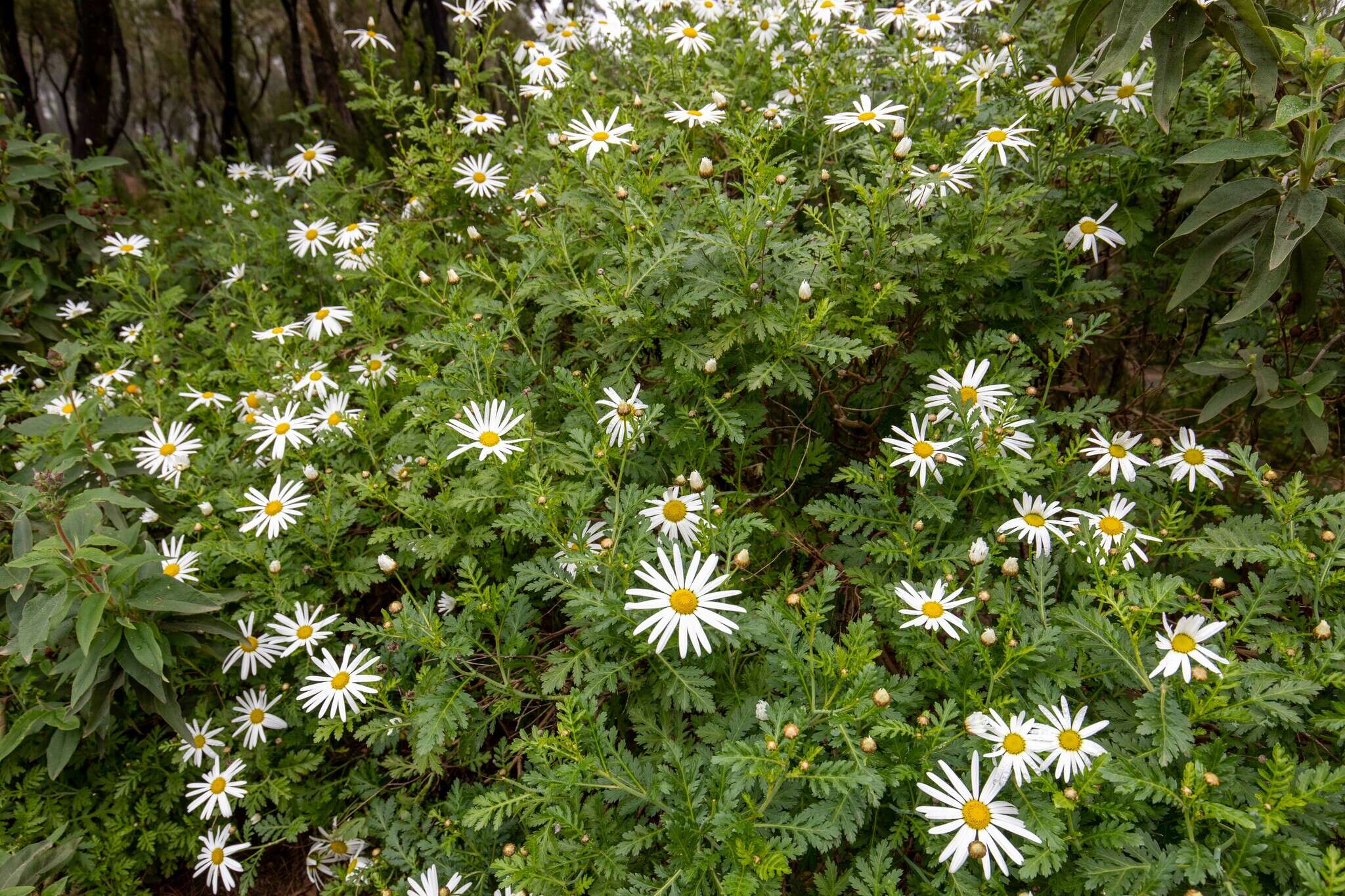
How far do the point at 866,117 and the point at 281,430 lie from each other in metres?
2.22

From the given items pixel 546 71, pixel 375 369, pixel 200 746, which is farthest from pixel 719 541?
pixel 546 71

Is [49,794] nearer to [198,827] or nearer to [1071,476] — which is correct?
[198,827]

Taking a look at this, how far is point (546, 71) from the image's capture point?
294cm

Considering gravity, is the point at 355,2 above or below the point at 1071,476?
above

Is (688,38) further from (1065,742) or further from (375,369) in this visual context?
(1065,742)

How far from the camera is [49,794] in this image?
7.36 feet

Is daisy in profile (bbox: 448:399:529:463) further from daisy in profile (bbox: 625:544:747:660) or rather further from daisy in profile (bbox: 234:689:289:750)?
daisy in profile (bbox: 234:689:289:750)

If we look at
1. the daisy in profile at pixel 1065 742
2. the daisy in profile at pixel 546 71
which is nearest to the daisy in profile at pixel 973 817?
the daisy in profile at pixel 1065 742

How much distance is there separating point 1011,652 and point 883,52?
94.6 inches

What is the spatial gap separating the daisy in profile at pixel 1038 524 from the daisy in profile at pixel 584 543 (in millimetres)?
989

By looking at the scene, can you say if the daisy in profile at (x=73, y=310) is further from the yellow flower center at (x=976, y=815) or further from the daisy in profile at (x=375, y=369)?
the yellow flower center at (x=976, y=815)

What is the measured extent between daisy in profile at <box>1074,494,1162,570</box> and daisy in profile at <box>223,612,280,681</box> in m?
2.23

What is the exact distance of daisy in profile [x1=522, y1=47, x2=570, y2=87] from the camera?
2902 millimetres

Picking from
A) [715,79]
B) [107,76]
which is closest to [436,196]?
[715,79]
